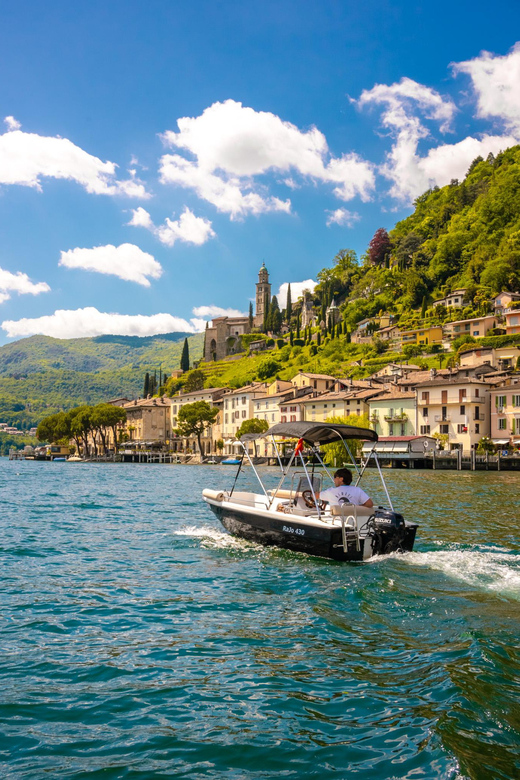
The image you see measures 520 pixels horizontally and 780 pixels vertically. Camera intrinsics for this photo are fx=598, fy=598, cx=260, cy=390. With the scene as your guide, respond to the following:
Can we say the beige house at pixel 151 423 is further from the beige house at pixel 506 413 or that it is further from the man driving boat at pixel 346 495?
the man driving boat at pixel 346 495

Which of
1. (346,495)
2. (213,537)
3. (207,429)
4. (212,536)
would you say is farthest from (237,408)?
(346,495)

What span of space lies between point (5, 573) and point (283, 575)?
20.7 ft

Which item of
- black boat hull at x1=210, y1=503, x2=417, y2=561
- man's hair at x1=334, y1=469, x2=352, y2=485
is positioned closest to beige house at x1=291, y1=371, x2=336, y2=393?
black boat hull at x1=210, y1=503, x2=417, y2=561

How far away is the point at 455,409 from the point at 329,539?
70.1 meters

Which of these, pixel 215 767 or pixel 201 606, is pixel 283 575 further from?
pixel 215 767

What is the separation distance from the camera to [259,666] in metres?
7.74

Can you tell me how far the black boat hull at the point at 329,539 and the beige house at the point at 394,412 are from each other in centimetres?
7219

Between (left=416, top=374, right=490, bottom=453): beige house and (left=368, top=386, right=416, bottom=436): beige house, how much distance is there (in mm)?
1369

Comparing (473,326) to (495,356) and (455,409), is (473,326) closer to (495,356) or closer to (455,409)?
(495,356)

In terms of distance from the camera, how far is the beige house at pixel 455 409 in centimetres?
7831

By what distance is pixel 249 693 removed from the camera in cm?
689

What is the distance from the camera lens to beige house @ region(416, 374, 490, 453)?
7831 cm

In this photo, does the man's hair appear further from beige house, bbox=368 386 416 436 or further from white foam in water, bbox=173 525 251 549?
beige house, bbox=368 386 416 436

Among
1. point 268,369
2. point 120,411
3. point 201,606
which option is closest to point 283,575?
point 201,606
